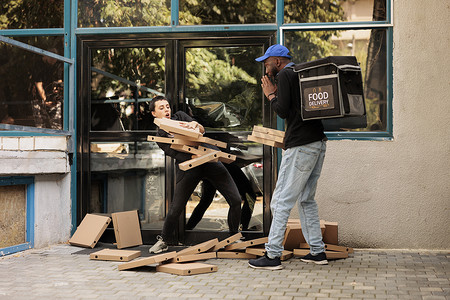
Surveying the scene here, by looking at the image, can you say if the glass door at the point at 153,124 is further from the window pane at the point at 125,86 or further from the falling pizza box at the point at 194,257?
the falling pizza box at the point at 194,257

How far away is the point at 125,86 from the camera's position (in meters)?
8.09

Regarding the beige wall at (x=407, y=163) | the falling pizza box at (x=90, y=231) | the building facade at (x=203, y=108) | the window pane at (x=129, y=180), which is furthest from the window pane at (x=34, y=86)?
the beige wall at (x=407, y=163)

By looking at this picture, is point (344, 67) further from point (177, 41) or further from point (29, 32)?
point (29, 32)

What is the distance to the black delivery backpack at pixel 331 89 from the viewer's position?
5887mm

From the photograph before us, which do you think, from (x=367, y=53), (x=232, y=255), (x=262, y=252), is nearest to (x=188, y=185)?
(x=232, y=255)

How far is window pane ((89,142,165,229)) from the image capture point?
8.02m

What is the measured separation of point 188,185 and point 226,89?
4.59 ft

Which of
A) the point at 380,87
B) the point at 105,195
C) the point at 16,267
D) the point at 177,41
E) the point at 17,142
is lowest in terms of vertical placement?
the point at 16,267

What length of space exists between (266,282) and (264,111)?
2.79 metres

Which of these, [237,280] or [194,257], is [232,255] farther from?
[237,280]

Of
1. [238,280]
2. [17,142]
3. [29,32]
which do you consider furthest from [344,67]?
[29,32]

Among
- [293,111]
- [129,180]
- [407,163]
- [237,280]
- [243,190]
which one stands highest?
[293,111]

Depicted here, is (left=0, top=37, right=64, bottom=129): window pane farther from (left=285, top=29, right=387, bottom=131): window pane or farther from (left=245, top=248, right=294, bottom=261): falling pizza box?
(left=285, top=29, right=387, bottom=131): window pane

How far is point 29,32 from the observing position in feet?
27.5
